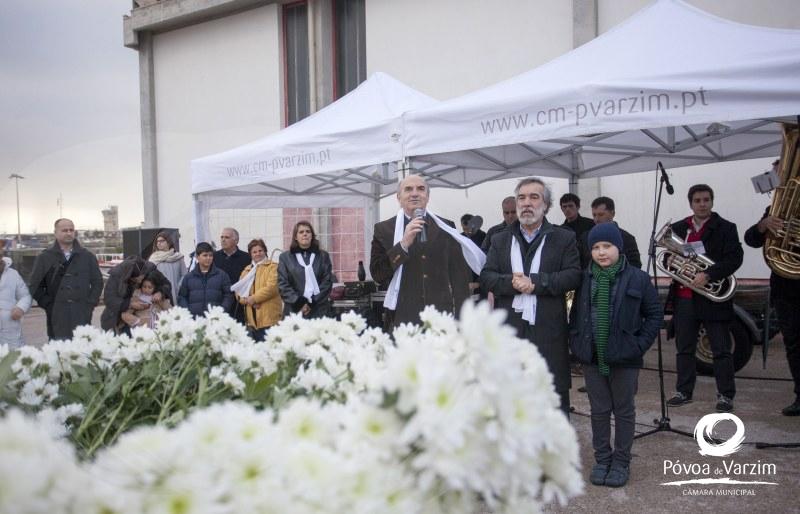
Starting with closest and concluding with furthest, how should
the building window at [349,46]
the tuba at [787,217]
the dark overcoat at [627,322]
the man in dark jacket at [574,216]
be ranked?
the dark overcoat at [627,322], the tuba at [787,217], the man in dark jacket at [574,216], the building window at [349,46]

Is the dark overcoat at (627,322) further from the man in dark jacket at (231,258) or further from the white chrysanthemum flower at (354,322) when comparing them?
the man in dark jacket at (231,258)

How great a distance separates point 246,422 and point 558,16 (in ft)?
33.5

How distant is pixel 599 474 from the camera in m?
3.77

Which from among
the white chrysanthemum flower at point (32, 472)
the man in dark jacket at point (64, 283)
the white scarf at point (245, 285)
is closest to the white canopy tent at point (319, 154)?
the white scarf at point (245, 285)

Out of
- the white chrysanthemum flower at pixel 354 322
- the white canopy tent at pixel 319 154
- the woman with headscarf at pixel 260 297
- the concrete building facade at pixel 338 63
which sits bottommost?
the woman with headscarf at pixel 260 297

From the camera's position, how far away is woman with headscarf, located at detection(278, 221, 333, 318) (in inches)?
234

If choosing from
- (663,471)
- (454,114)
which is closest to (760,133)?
(454,114)

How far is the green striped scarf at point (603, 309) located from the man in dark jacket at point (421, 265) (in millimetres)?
737

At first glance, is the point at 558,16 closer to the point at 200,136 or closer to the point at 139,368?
the point at 200,136

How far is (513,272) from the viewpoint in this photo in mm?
3953

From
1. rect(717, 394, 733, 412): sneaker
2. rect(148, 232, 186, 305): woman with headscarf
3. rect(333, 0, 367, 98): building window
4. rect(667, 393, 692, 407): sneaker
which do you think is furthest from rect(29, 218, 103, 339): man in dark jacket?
rect(333, 0, 367, 98): building window

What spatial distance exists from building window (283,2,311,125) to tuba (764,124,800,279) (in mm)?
10018

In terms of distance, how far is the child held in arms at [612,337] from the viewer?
3.67 m

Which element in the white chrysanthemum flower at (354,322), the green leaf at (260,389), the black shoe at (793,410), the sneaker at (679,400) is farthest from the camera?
the sneaker at (679,400)
